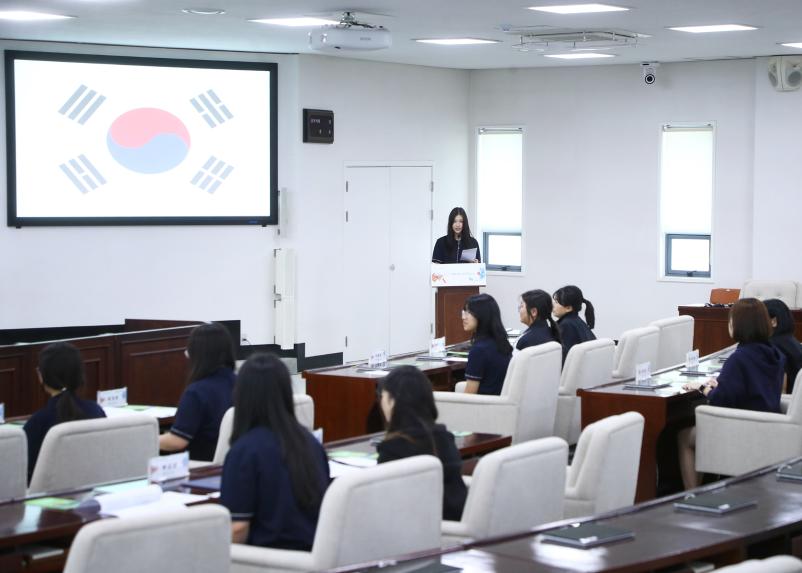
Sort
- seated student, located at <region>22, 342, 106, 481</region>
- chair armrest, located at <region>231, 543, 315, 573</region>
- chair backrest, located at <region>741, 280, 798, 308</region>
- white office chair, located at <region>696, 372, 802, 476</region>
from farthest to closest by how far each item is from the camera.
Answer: chair backrest, located at <region>741, 280, 798, 308</region> < white office chair, located at <region>696, 372, 802, 476</region> < seated student, located at <region>22, 342, 106, 481</region> < chair armrest, located at <region>231, 543, 315, 573</region>

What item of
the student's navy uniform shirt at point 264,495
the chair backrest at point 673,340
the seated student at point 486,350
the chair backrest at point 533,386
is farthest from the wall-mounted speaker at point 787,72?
the student's navy uniform shirt at point 264,495

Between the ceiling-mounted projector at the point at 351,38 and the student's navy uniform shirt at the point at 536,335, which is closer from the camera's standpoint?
the student's navy uniform shirt at the point at 536,335

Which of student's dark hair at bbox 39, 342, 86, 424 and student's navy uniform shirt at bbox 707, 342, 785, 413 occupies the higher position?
→ student's dark hair at bbox 39, 342, 86, 424

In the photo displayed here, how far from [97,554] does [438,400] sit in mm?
3872

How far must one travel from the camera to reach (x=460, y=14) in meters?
9.17

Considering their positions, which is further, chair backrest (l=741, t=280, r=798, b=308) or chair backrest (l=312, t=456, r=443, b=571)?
chair backrest (l=741, t=280, r=798, b=308)

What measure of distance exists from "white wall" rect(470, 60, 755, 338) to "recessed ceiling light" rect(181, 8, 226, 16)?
18.2 ft

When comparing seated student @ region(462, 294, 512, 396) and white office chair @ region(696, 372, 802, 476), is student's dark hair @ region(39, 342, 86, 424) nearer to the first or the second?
seated student @ region(462, 294, 512, 396)

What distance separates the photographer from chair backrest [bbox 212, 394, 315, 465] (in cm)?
494

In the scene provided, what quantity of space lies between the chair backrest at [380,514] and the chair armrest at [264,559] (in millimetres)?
98

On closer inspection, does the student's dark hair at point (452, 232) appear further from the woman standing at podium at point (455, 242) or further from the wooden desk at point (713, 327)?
the wooden desk at point (713, 327)

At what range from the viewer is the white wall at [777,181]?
12.4m

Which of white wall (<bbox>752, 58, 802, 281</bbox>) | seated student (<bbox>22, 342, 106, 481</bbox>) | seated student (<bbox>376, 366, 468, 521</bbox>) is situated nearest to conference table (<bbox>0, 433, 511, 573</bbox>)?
seated student (<bbox>376, 366, 468, 521</bbox>)

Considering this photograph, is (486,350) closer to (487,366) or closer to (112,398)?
(487,366)
